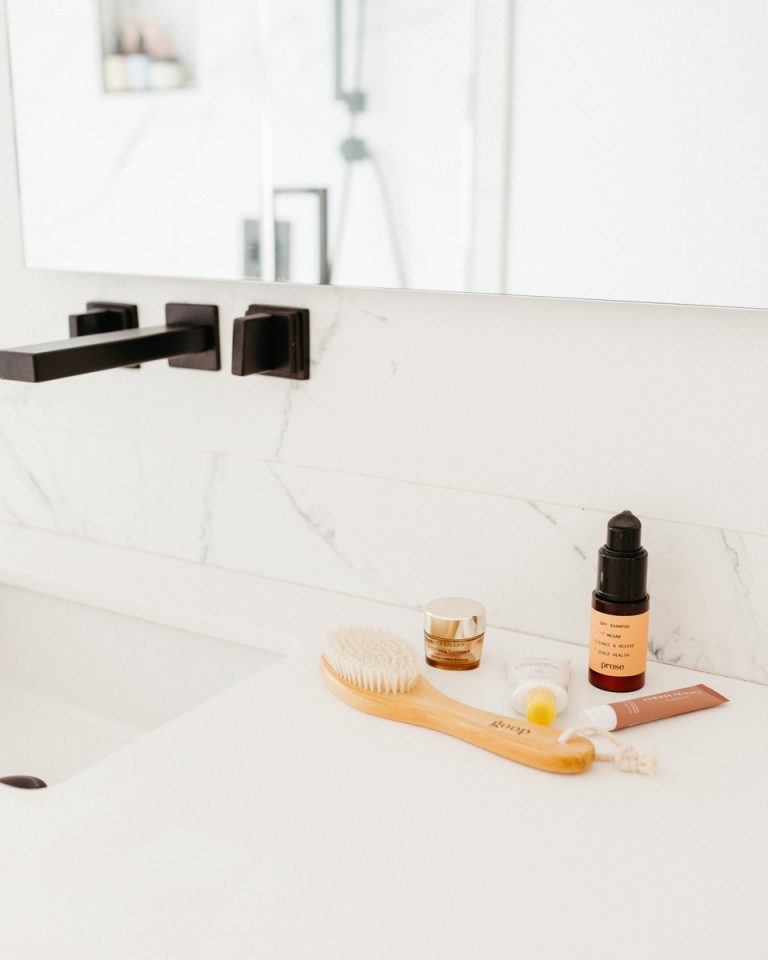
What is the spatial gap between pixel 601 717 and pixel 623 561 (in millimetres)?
116

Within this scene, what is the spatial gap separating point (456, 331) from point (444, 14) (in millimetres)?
253

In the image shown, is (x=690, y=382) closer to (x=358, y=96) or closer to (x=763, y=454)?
(x=763, y=454)

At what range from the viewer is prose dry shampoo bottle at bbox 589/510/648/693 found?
30.6 inches

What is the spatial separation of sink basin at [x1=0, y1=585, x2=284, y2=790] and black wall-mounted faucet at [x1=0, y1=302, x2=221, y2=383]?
27 cm

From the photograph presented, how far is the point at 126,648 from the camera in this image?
106 cm

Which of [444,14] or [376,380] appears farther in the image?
[376,380]

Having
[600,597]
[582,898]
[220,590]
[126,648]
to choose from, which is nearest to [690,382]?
[600,597]

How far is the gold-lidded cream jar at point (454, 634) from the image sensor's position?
83cm

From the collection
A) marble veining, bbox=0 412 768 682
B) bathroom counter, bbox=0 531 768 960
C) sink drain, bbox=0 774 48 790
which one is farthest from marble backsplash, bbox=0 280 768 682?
sink drain, bbox=0 774 48 790

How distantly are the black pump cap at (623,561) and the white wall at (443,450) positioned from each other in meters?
0.07

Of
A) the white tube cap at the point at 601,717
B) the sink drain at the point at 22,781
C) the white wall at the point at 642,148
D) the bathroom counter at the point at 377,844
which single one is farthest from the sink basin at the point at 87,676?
the white wall at the point at 642,148

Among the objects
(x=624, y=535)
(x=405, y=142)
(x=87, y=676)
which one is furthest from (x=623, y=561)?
(x=87, y=676)

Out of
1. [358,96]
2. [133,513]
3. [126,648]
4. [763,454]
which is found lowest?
[126,648]

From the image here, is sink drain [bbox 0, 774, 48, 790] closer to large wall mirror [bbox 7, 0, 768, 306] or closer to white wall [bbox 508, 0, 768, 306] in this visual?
large wall mirror [bbox 7, 0, 768, 306]
